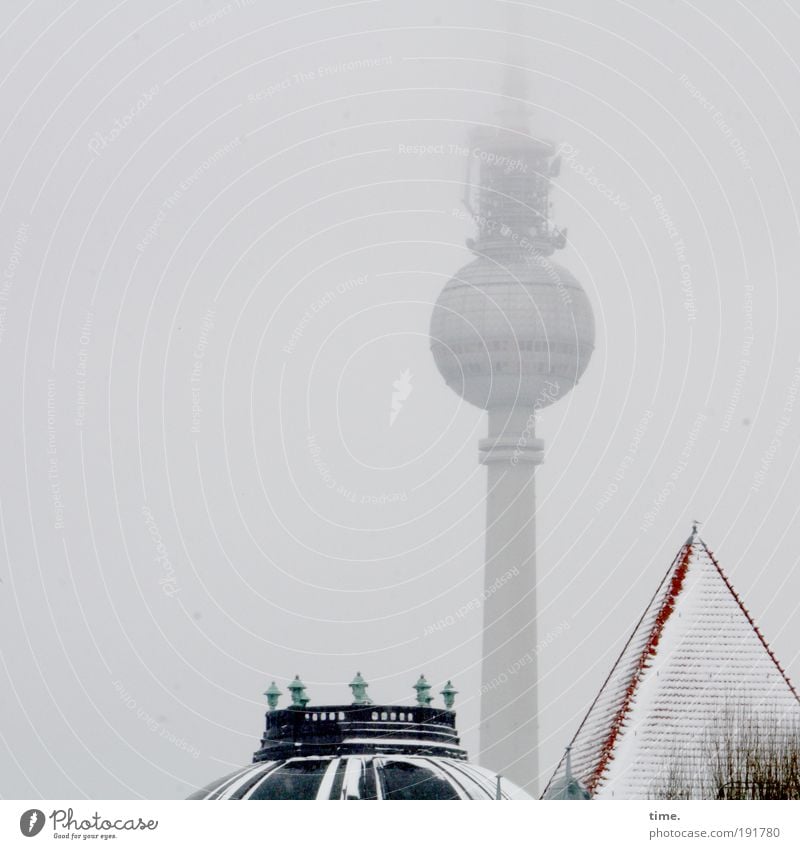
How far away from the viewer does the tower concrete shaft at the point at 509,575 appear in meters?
157

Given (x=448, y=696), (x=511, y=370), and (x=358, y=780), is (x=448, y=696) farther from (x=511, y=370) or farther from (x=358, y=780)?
(x=511, y=370)

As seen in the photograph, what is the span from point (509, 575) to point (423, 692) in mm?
89024

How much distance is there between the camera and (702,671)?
38406mm

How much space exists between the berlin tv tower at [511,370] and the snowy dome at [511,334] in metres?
0.07

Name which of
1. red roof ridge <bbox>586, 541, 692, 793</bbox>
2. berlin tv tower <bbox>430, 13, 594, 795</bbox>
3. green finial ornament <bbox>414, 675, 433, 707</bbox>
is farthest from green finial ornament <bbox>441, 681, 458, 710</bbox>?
berlin tv tower <bbox>430, 13, 594, 795</bbox>

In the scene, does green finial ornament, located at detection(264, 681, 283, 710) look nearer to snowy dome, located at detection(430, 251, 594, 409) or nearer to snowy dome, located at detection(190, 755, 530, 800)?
snowy dome, located at detection(190, 755, 530, 800)

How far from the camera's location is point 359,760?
5778cm

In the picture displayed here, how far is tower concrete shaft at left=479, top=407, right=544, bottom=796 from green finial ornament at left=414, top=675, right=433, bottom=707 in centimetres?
8530
